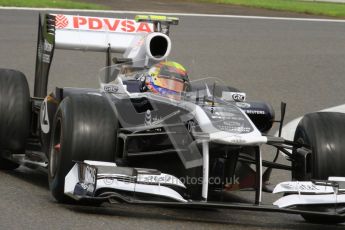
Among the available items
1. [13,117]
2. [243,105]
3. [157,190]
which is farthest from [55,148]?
[243,105]

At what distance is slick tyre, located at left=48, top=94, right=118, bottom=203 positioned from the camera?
24.3 feet

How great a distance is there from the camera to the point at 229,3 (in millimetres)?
26406

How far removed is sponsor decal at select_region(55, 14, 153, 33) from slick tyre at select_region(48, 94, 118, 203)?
262 cm

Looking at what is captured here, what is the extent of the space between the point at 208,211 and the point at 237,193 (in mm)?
1135

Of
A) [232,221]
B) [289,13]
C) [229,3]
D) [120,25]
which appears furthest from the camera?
[229,3]

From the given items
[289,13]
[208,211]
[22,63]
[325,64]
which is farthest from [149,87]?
[289,13]

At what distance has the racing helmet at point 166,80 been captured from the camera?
8328 mm

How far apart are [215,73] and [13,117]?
7.35 meters

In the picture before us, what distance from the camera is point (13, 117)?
348 inches

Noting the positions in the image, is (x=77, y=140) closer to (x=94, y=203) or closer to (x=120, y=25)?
(x=94, y=203)

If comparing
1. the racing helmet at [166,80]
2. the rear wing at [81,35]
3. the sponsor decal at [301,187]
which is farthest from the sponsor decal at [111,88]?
the sponsor decal at [301,187]

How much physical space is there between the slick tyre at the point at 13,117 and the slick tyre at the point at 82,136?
4.15 ft

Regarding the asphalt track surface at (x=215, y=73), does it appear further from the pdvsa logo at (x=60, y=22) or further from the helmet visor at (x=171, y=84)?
the pdvsa logo at (x=60, y=22)

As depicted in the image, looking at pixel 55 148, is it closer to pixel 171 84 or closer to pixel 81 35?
pixel 171 84
